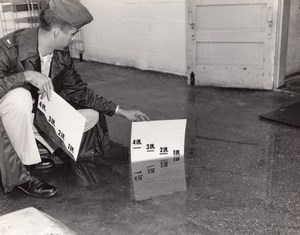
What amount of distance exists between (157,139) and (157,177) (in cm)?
28

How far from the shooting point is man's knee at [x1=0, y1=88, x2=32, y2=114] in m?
2.30

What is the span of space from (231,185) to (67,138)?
1090 mm

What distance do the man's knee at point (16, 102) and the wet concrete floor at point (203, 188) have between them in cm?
57

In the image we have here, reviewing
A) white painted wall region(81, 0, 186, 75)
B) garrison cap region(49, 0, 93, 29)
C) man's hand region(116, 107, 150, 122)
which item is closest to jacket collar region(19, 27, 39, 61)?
garrison cap region(49, 0, 93, 29)

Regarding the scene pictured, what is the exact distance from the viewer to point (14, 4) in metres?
7.54

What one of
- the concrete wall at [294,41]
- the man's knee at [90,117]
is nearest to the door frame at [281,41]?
the concrete wall at [294,41]

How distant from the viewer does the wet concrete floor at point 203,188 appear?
6.82ft

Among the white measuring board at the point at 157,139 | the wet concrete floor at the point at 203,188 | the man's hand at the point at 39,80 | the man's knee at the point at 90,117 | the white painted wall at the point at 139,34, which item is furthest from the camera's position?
the white painted wall at the point at 139,34

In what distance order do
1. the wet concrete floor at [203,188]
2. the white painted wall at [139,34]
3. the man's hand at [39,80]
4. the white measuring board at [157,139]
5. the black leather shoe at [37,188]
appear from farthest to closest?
1. the white painted wall at [139,34]
2. the white measuring board at [157,139]
3. the black leather shoe at [37,188]
4. the man's hand at [39,80]
5. the wet concrete floor at [203,188]

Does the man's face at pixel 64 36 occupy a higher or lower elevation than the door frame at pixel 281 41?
higher

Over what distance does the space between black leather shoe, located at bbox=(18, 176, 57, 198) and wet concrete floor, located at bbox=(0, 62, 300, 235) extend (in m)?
0.04

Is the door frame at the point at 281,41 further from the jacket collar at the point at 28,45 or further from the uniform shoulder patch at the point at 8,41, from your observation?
the uniform shoulder patch at the point at 8,41

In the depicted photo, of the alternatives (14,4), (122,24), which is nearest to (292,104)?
(122,24)

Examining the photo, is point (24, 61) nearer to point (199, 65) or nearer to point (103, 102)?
point (103, 102)
